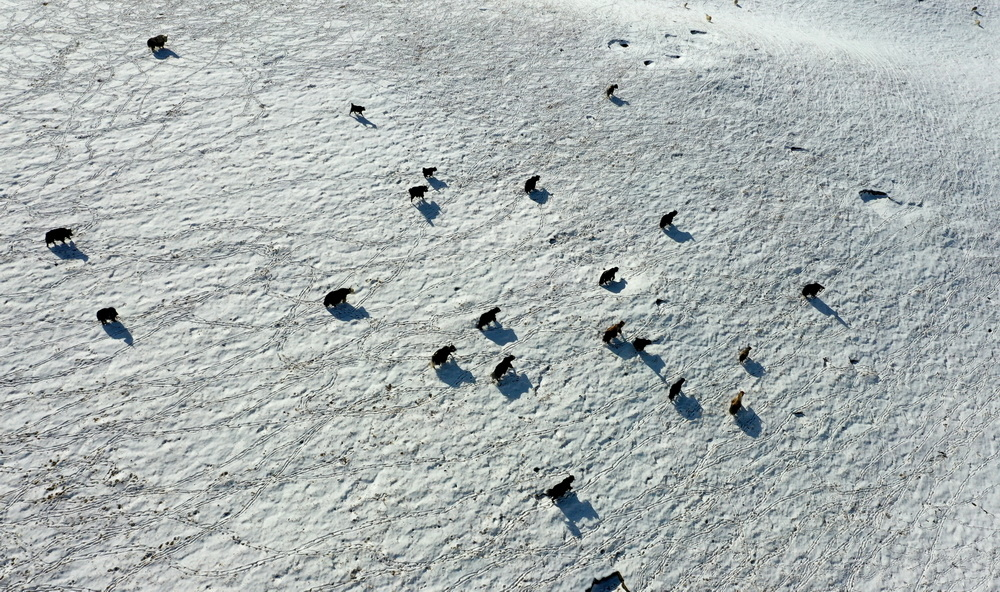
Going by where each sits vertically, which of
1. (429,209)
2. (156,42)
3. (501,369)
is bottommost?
(501,369)

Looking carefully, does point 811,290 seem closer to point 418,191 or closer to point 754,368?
point 754,368

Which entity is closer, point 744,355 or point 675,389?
point 675,389

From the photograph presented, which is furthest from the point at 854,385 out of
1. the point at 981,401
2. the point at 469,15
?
the point at 469,15

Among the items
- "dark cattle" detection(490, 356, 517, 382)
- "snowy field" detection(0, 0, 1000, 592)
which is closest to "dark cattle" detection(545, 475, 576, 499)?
"snowy field" detection(0, 0, 1000, 592)

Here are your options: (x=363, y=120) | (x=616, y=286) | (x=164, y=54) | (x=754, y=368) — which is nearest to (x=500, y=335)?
(x=616, y=286)

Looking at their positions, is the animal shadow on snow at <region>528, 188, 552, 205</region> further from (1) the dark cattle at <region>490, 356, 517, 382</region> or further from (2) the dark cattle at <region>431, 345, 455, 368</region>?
(2) the dark cattle at <region>431, 345, 455, 368</region>

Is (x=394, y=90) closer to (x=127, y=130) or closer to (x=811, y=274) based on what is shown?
(x=127, y=130)

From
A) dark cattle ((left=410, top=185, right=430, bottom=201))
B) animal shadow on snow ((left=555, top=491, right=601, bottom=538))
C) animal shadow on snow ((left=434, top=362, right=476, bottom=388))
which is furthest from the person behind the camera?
dark cattle ((left=410, top=185, right=430, bottom=201))
